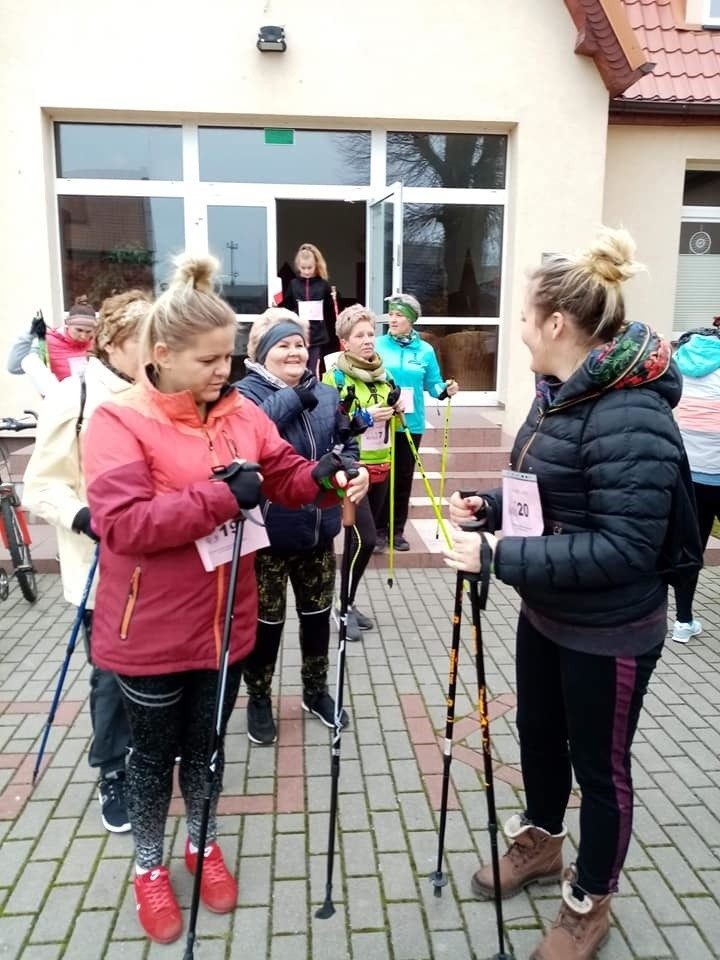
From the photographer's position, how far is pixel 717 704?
4043mm

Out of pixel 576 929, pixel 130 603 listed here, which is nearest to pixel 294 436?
pixel 130 603

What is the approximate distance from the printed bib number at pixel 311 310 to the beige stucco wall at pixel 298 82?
1.98 m

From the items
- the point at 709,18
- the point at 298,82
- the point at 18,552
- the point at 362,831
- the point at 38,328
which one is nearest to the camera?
the point at 362,831

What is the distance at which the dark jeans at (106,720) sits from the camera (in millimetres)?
2820

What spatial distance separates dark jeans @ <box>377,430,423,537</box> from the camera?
20.1 ft

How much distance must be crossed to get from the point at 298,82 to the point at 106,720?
7.31 meters

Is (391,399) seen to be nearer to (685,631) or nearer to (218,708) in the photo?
(685,631)

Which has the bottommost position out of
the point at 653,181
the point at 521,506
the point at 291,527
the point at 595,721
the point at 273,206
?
the point at 595,721

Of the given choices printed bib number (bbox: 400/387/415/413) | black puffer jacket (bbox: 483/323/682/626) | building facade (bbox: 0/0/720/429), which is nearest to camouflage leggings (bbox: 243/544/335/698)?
black puffer jacket (bbox: 483/323/682/626)

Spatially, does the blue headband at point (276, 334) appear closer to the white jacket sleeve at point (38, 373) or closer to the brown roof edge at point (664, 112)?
the white jacket sleeve at point (38, 373)

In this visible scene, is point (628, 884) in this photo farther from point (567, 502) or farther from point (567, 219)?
point (567, 219)

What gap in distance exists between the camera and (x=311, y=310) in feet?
27.9

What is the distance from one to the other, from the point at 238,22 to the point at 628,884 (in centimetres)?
832

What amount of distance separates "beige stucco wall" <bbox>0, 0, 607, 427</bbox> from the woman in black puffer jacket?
6814mm
